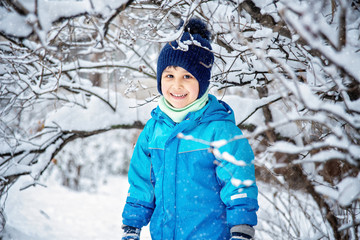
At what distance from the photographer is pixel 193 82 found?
196 centimetres

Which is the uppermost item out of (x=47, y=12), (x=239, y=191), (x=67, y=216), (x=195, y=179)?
(x=67, y=216)

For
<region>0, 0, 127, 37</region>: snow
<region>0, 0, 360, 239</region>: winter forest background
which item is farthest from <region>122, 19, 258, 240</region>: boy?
<region>0, 0, 127, 37</region>: snow

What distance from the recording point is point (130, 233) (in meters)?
1.87

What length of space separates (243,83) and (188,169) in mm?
926

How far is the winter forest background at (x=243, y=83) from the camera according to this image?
0.88 metres

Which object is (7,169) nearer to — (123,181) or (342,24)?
(342,24)

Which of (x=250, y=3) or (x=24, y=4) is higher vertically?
(x=250, y=3)

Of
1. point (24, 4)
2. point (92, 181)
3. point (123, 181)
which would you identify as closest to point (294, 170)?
point (24, 4)

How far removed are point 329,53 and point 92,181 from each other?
12.3 m

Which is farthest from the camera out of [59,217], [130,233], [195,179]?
[59,217]

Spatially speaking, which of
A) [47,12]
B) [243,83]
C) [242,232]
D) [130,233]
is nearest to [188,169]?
[242,232]

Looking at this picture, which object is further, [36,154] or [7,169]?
[36,154]

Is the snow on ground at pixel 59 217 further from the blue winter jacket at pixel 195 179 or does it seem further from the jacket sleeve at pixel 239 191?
the jacket sleeve at pixel 239 191

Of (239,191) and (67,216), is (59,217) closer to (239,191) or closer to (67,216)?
(67,216)
